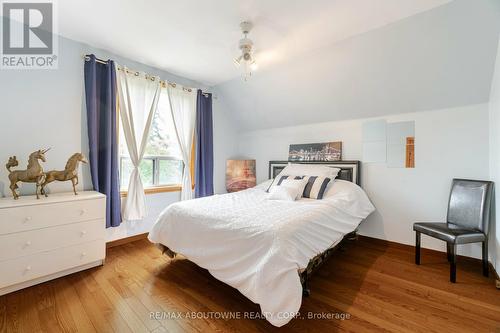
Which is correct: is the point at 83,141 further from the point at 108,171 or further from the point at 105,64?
the point at 105,64

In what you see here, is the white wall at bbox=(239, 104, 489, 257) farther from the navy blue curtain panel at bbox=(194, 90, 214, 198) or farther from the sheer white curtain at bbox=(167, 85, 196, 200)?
the sheer white curtain at bbox=(167, 85, 196, 200)

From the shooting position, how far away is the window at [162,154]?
323 centimetres

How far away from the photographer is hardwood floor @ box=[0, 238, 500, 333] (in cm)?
147

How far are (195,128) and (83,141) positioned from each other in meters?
1.57

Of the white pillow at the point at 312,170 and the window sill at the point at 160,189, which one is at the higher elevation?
the white pillow at the point at 312,170

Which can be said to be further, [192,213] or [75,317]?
[192,213]

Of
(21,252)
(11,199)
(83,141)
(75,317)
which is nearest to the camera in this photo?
Result: (75,317)

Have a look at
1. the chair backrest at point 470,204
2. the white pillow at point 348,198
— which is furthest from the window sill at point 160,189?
the chair backrest at point 470,204

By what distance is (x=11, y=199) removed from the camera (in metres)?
1.97

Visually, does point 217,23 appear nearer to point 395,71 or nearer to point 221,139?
point 395,71

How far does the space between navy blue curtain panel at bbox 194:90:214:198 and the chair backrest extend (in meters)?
3.30

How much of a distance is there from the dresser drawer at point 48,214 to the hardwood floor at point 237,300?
56 cm

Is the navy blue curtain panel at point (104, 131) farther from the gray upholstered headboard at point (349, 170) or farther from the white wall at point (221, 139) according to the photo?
the gray upholstered headboard at point (349, 170)

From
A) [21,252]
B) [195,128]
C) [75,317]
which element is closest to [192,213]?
[75,317]
